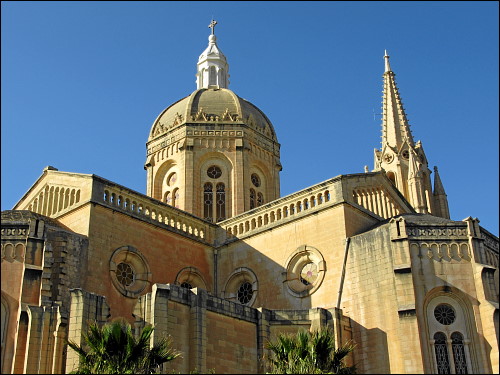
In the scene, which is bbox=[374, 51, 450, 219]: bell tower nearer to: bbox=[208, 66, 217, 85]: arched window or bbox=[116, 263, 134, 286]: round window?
bbox=[208, 66, 217, 85]: arched window

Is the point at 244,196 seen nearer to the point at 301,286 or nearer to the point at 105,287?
the point at 301,286

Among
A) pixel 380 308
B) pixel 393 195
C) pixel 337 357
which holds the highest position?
pixel 393 195

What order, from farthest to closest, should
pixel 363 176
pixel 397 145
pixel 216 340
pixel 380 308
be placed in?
pixel 397 145 < pixel 363 176 < pixel 380 308 < pixel 216 340

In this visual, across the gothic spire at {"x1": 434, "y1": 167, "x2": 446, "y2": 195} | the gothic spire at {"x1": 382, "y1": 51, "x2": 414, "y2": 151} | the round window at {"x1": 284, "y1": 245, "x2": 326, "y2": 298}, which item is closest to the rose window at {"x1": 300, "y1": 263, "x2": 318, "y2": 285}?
the round window at {"x1": 284, "y1": 245, "x2": 326, "y2": 298}

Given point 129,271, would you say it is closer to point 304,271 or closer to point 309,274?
point 304,271

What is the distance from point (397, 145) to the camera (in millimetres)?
41469

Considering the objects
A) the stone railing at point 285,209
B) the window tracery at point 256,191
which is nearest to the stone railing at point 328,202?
the stone railing at point 285,209

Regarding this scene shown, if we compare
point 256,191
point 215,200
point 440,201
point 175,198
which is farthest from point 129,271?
point 440,201

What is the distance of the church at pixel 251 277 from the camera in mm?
21031

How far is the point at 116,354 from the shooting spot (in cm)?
1725

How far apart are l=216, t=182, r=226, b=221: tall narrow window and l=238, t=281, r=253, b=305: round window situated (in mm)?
7680

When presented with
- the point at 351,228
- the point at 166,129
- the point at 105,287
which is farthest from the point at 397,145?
the point at 105,287

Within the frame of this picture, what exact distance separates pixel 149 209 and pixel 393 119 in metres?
21.2

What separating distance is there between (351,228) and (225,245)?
641 cm
